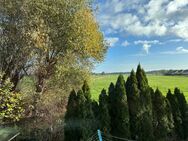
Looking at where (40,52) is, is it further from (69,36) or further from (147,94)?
(147,94)

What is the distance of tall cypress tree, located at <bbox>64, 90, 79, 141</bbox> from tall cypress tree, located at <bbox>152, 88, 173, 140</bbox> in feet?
12.9

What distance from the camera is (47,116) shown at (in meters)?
17.2

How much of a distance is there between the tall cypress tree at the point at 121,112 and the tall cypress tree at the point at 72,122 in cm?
183

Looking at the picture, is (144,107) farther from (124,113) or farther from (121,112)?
(121,112)

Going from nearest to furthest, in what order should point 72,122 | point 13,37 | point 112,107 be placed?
point 72,122
point 112,107
point 13,37

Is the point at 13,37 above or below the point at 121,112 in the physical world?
above

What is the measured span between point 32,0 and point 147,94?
348 inches

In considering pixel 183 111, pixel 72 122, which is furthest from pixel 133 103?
pixel 183 111

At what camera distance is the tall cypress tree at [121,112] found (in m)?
13.5

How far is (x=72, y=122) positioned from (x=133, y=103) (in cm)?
306

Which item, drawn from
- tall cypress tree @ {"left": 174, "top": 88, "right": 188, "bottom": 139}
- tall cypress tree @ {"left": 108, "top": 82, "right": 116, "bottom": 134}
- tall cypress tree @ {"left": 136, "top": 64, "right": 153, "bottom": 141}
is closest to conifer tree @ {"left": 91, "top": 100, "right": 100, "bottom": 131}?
tall cypress tree @ {"left": 108, "top": 82, "right": 116, "bottom": 134}

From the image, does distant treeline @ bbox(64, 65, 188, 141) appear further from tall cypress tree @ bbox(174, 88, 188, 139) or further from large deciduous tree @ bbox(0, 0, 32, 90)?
large deciduous tree @ bbox(0, 0, 32, 90)

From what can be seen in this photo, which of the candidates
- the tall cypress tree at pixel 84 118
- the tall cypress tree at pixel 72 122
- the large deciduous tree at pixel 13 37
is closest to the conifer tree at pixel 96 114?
the tall cypress tree at pixel 84 118

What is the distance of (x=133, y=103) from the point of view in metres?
14.1
